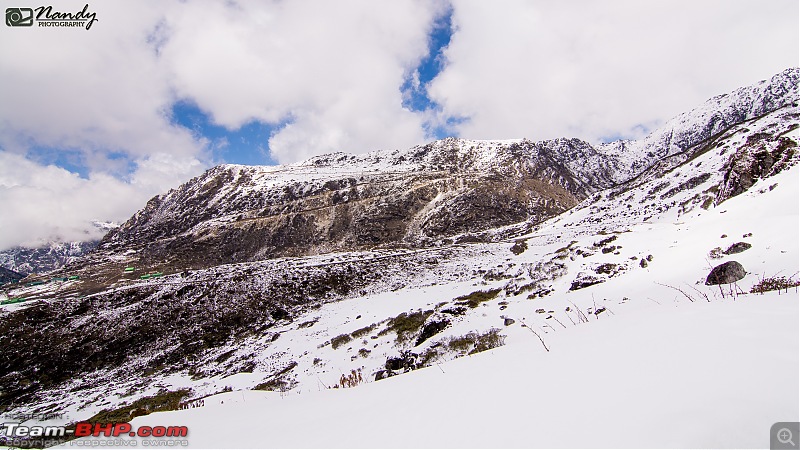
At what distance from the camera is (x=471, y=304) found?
18281mm

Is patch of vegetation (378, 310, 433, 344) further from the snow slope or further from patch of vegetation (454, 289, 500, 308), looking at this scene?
the snow slope

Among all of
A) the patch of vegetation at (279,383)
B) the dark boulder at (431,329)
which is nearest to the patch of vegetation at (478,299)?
the dark boulder at (431,329)

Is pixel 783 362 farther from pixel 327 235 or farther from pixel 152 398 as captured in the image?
pixel 327 235

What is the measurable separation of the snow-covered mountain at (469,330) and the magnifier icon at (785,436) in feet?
0.16

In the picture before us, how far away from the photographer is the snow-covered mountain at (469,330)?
2.36 m

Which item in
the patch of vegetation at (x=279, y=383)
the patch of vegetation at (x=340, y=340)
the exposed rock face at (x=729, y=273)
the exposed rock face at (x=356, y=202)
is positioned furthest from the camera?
the exposed rock face at (x=356, y=202)

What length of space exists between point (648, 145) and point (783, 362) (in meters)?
210

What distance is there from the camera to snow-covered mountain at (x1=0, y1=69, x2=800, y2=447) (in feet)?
7.73

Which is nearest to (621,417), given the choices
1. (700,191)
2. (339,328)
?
(339,328)

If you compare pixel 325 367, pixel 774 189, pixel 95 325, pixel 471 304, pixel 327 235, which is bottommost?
pixel 325 367

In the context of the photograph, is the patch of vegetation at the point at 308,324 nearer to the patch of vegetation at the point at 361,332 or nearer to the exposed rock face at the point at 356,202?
the patch of vegetation at the point at 361,332

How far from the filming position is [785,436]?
1.60 m

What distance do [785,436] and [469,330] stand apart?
12.0m

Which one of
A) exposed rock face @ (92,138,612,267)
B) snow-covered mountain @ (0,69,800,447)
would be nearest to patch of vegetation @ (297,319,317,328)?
snow-covered mountain @ (0,69,800,447)
